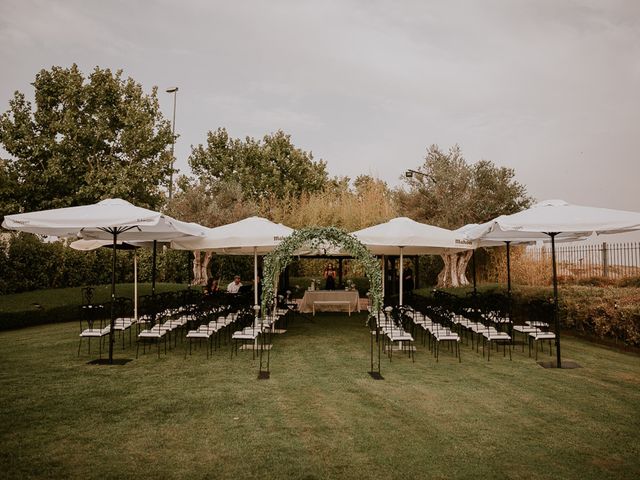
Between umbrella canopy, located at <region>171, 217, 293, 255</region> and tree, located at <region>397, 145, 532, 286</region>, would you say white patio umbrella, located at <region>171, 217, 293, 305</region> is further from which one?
tree, located at <region>397, 145, 532, 286</region>

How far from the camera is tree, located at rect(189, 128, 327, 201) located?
124 ft

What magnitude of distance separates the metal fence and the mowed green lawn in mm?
6060

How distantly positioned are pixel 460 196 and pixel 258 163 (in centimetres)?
2216

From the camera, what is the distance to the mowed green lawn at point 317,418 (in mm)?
3779

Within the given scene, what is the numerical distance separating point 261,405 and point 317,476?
1952mm

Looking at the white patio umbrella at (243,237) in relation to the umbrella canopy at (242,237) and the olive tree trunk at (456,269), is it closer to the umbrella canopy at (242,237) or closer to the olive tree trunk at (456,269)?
the umbrella canopy at (242,237)

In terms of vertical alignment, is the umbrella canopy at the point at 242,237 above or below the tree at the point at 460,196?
below

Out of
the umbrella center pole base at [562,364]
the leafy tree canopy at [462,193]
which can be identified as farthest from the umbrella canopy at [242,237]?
the leafy tree canopy at [462,193]

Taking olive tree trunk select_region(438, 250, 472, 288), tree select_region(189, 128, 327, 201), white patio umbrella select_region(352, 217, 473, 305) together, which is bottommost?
olive tree trunk select_region(438, 250, 472, 288)

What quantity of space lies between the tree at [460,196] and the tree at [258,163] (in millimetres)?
17852

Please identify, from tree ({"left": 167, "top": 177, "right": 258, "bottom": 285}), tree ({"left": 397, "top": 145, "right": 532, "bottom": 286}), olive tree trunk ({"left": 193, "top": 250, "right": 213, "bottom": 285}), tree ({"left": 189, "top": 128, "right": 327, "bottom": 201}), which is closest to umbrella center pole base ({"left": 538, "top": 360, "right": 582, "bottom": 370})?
tree ({"left": 397, "top": 145, "right": 532, "bottom": 286})

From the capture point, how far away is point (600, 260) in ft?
46.3

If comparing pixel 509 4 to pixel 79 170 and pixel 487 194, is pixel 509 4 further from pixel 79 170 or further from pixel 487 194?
pixel 79 170

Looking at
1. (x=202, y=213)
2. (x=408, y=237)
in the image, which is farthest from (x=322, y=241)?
(x=202, y=213)
